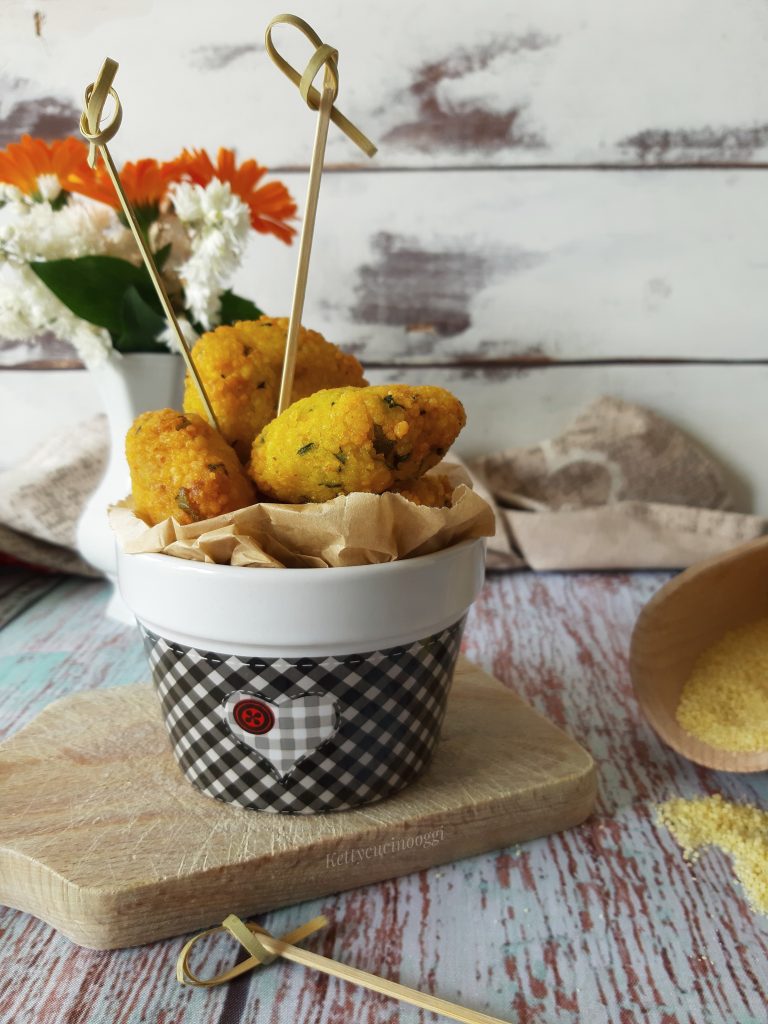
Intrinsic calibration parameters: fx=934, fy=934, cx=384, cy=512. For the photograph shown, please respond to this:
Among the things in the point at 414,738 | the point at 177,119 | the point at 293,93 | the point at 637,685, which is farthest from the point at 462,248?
the point at 414,738

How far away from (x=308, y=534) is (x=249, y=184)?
584mm

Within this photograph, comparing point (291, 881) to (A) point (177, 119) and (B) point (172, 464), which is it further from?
(A) point (177, 119)

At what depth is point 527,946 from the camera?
1.77 ft

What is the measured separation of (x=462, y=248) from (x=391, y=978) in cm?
115

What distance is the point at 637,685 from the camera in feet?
2.48

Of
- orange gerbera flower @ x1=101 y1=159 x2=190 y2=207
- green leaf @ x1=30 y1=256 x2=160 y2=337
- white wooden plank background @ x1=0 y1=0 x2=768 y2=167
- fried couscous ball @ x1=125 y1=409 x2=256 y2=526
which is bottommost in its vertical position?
fried couscous ball @ x1=125 y1=409 x2=256 y2=526

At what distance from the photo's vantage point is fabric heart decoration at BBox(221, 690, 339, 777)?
583mm

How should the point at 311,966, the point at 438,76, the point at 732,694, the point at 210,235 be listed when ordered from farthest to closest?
the point at 438,76
the point at 210,235
the point at 732,694
the point at 311,966

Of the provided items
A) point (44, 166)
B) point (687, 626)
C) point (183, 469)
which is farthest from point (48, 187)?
point (687, 626)

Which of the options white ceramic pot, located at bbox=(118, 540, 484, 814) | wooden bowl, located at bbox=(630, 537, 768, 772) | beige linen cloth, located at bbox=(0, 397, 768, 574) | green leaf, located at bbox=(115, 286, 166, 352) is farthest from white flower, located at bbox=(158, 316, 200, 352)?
wooden bowl, located at bbox=(630, 537, 768, 772)

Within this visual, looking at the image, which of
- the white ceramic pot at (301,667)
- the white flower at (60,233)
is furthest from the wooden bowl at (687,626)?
the white flower at (60,233)

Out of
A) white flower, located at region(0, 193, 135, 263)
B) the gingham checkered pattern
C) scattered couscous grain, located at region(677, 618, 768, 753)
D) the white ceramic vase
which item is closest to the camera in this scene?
the gingham checkered pattern

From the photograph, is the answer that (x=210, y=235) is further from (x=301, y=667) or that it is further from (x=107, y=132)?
(x=301, y=667)

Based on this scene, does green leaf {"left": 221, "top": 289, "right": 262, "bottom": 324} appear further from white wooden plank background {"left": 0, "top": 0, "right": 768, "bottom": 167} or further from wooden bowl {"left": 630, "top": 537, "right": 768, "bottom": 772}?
wooden bowl {"left": 630, "top": 537, "right": 768, "bottom": 772}
